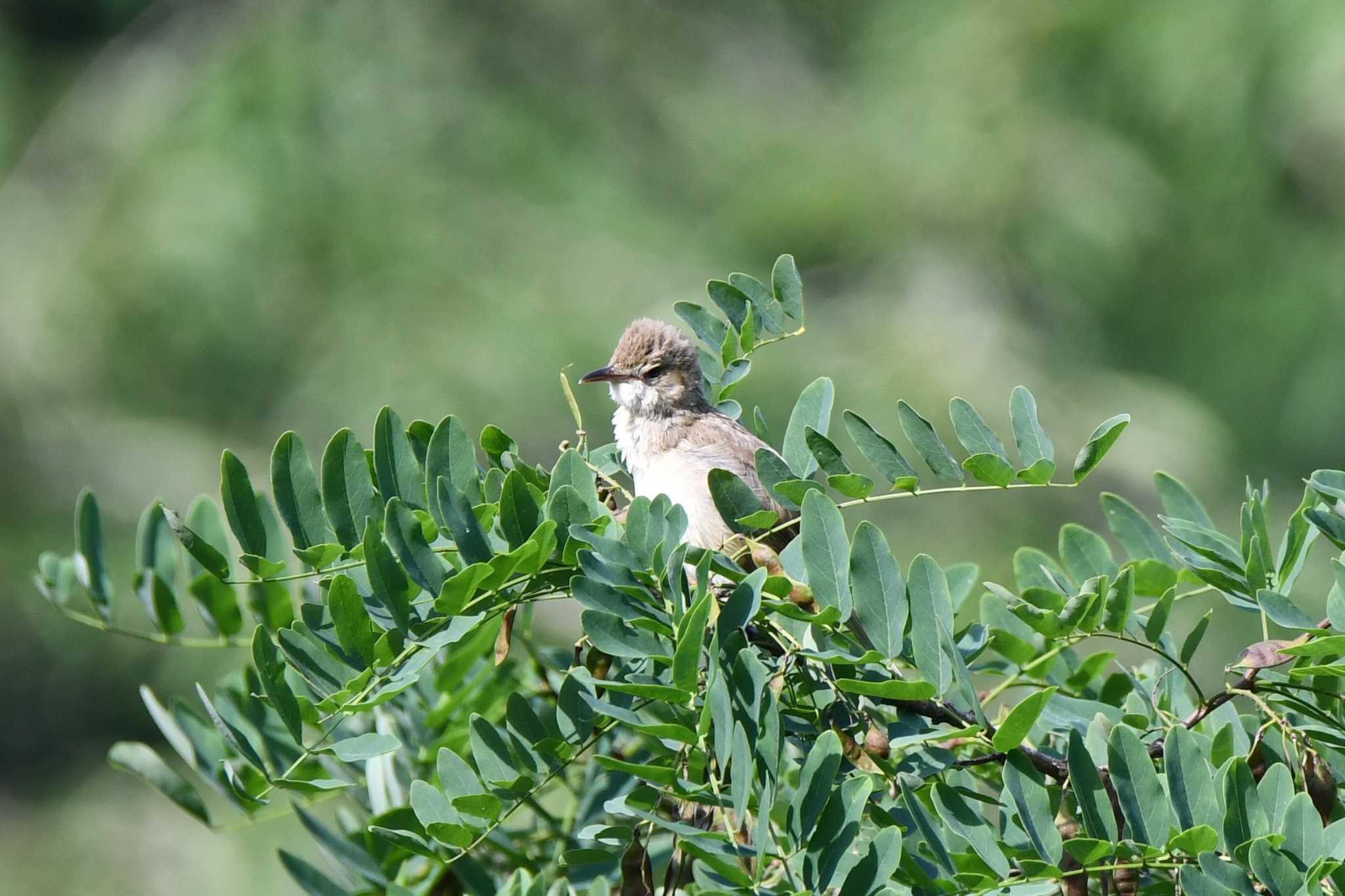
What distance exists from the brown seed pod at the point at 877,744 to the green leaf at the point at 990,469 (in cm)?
34

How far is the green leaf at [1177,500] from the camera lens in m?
1.70

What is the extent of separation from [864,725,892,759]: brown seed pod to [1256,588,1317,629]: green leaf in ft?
1.34

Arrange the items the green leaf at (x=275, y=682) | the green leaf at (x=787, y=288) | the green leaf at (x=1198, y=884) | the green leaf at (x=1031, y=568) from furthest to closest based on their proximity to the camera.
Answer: the green leaf at (x=787, y=288)
the green leaf at (x=1031, y=568)
the green leaf at (x=275, y=682)
the green leaf at (x=1198, y=884)

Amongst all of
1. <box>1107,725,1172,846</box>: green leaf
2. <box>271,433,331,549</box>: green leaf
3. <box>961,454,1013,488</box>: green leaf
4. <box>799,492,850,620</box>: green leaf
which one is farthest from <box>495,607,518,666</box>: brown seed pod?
<box>1107,725,1172,846</box>: green leaf

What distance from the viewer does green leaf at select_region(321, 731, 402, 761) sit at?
→ 1.28 m

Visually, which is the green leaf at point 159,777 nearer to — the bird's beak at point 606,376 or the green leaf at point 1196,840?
the green leaf at point 1196,840

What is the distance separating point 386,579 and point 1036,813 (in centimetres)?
69

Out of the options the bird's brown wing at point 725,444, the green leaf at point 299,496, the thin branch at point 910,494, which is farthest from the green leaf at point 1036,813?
the bird's brown wing at point 725,444

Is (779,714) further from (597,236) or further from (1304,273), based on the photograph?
(1304,273)

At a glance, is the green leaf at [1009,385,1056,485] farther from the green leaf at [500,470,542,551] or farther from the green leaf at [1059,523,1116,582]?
the green leaf at [500,470,542,551]

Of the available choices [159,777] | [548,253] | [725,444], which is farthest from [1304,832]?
[548,253]

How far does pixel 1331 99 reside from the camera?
8.27m

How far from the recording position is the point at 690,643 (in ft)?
3.99

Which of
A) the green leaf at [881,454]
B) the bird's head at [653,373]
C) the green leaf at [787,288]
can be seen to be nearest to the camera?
the green leaf at [881,454]
